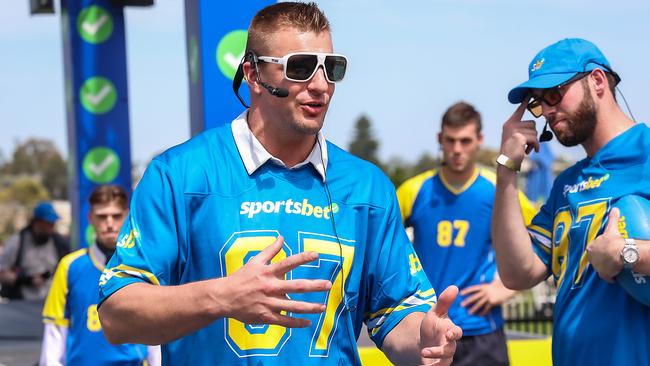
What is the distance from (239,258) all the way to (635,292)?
A: 1788mm

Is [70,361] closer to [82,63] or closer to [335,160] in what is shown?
[335,160]

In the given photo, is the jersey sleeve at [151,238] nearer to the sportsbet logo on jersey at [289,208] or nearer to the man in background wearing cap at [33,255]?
the sportsbet logo on jersey at [289,208]

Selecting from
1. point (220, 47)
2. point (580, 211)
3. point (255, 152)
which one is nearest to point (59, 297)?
point (220, 47)

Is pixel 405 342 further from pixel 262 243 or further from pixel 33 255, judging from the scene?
pixel 33 255

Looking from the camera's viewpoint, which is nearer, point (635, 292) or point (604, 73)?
point (635, 292)

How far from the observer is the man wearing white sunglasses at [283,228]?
3061 millimetres

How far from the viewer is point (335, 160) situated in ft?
11.4

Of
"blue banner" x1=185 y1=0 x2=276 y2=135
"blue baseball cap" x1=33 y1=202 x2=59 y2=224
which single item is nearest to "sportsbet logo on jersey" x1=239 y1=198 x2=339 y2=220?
"blue banner" x1=185 y1=0 x2=276 y2=135

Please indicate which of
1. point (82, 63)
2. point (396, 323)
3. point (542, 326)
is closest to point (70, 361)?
point (396, 323)

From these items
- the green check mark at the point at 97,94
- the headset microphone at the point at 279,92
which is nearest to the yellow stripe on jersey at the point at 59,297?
the headset microphone at the point at 279,92

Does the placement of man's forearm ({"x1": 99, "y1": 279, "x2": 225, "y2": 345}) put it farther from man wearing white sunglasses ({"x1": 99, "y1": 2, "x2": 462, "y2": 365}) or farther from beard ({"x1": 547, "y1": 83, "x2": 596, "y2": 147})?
beard ({"x1": 547, "y1": 83, "x2": 596, "y2": 147})

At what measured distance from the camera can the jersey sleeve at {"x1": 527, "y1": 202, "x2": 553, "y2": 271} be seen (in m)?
4.84

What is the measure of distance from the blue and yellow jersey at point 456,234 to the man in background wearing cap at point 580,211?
7.11 feet

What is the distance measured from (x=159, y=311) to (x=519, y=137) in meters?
2.48
